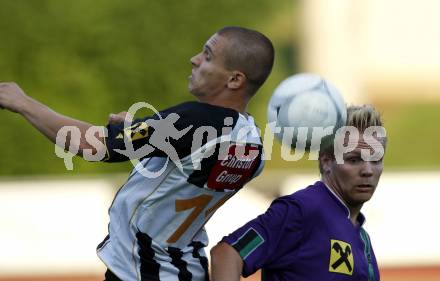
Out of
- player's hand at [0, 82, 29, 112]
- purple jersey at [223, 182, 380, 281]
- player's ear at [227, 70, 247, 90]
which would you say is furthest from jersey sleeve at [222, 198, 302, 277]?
player's hand at [0, 82, 29, 112]

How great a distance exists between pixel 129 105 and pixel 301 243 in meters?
9.37

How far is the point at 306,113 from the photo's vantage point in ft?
15.4

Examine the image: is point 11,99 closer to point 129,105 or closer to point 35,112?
point 35,112

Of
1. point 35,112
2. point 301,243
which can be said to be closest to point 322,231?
point 301,243

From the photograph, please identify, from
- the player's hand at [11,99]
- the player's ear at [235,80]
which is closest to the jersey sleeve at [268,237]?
the player's ear at [235,80]

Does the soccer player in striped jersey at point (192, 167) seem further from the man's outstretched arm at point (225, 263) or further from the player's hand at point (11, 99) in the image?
the player's hand at point (11, 99)

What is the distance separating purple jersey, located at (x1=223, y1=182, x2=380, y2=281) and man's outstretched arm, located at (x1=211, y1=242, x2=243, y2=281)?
28mm

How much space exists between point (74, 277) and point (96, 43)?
470cm

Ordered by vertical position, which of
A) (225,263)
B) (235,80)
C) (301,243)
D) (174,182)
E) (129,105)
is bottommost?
(225,263)

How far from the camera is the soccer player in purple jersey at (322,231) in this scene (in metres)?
4.60

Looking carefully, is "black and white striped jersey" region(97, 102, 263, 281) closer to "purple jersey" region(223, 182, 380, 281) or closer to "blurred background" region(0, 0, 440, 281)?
"purple jersey" region(223, 182, 380, 281)

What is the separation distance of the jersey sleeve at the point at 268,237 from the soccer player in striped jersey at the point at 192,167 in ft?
0.88

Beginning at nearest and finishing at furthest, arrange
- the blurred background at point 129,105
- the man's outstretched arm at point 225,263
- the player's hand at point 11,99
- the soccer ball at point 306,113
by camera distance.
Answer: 1. the player's hand at point 11,99
2. the man's outstretched arm at point 225,263
3. the soccer ball at point 306,113
4. the blurred background at point 129,105

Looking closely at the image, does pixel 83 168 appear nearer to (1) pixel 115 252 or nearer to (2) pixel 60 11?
(2) pixel 60 11
